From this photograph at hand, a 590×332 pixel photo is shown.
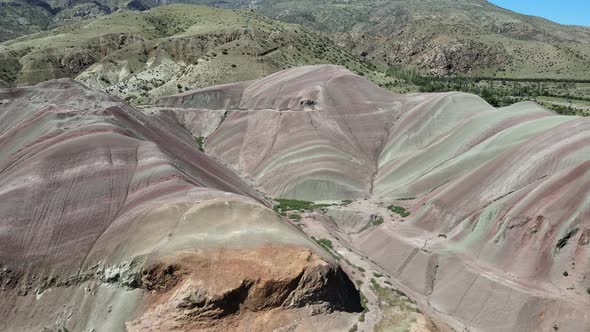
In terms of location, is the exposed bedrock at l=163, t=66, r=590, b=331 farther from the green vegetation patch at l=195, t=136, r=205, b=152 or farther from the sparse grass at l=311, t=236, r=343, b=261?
the sparse grass at l=311, t=236, r=343, b=261

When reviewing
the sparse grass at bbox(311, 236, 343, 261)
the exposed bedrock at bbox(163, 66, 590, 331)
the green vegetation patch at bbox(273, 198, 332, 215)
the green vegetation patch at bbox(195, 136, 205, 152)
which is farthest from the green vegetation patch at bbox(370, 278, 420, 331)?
the green vegetation patch at bbox(195, 136, 205, 152)

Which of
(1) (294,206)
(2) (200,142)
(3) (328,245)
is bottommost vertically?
(1) (294,206)

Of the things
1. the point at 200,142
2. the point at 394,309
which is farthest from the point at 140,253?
the point at 200,142

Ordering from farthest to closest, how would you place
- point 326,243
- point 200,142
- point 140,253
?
point 200,142 < point 326,243 < point 140,253

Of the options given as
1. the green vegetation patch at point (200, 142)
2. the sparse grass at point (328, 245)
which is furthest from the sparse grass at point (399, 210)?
the green vegetation patch at point (200, 142)

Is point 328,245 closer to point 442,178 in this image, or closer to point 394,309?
point 394,309

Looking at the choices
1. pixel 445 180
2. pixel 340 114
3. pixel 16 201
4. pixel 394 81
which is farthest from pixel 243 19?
pixel 16 201
